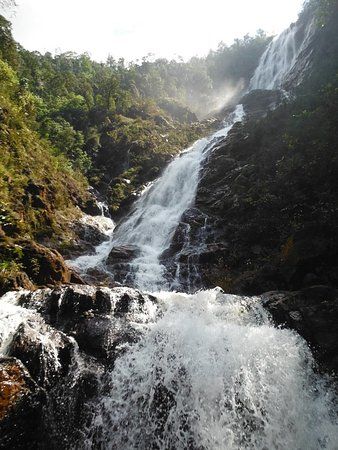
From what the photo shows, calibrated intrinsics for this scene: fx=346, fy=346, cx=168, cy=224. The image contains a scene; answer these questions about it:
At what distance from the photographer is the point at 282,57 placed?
4788 cm

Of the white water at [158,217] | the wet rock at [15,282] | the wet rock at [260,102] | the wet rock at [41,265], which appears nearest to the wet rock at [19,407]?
the wet rock at [15,282]

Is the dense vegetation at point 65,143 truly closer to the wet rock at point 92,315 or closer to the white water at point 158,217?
the wet rock at point 92,315

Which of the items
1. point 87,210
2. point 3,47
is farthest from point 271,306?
point 3,47

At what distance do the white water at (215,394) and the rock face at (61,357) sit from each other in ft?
1.56

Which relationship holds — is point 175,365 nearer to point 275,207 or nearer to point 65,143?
point 275,207

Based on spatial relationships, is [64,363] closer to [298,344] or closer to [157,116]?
[298,344]

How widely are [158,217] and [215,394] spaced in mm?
15292

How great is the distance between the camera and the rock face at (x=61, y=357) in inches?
254

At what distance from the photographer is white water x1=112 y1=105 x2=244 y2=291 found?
16.8m

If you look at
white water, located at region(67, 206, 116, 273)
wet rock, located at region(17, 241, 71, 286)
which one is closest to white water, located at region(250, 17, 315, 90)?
white water, located at region(67, 206, 116, 273)

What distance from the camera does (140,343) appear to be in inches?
348

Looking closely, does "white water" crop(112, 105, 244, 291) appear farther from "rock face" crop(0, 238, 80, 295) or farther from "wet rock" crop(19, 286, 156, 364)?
"wet rock" crop(19, 286, 156, 364)

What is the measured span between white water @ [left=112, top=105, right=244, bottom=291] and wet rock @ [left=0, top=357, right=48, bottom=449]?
9.11m

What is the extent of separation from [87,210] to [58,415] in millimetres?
18808
